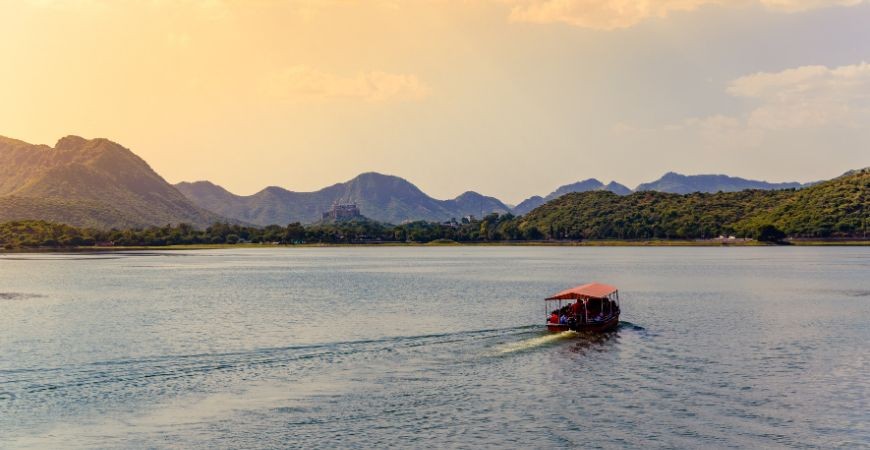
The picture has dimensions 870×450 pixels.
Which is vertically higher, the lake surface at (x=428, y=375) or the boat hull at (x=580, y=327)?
the boat hull at (x=580, y=327)

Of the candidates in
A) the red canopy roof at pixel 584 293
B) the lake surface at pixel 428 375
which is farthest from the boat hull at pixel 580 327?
the red canopy roof at pixel 584 293

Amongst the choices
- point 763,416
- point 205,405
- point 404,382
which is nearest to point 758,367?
point 763,416

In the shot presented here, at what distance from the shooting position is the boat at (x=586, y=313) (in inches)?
3041

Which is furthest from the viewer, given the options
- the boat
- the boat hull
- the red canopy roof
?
the red canopy roof

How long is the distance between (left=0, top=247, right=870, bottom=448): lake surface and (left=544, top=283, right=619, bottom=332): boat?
1.78 metres

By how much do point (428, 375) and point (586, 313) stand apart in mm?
27134

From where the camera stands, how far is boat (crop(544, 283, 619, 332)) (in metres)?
77.2

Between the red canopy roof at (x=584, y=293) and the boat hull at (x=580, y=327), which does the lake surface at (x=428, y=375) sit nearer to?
the boat hull at (x=580, y=327)

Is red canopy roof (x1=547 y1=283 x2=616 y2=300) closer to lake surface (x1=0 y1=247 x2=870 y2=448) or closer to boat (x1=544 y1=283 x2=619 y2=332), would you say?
boat (x1=544 y1=283 x2=619 y2=332)

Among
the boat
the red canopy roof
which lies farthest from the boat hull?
the red canopy roof

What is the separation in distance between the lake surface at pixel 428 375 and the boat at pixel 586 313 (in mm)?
1782

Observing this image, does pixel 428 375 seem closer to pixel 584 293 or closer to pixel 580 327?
pixel 580 327

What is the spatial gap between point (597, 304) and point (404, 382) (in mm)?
33319

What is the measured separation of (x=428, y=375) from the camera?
57031mm
